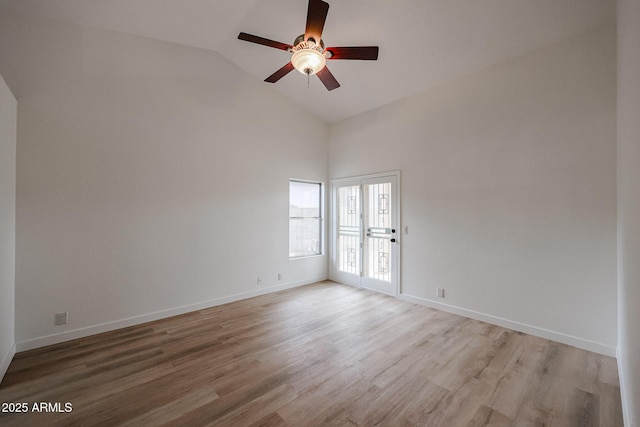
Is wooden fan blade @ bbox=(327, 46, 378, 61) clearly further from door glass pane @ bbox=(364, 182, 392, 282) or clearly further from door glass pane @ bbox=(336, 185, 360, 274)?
door glass pane @ bbox=(336, 185, 360, 274)

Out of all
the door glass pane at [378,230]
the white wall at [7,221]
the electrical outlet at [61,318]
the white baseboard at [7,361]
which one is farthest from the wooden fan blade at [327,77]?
the white baseboard at [7,361]

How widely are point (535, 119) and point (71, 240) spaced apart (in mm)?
5473

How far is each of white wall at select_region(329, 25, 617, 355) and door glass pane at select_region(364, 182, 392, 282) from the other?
0.37 m

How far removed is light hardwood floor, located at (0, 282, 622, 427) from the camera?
1872 mm

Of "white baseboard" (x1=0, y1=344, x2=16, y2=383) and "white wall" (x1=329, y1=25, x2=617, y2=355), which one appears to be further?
"white wall" (x1=329, y1=25, x2=617, y2=355)

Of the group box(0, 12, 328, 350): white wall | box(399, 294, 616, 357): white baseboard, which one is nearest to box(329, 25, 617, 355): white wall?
box(399, 294, 616, 357): white baseboard

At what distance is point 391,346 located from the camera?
9.26 feet

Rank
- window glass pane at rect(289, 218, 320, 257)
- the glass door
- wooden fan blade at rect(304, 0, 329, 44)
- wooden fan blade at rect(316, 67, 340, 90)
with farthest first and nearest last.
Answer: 1. window glass pane at rect(289, 218, 320, 257)
2. the glass door
3. wooden fan blade at rect(316, 67, 340, 90)
4. wooden fan blade at rect(304, 0, 329, 44)

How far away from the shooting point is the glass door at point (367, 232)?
4457 mm

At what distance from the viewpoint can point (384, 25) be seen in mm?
3041

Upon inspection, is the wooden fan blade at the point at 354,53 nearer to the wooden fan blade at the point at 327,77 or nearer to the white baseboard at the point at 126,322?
the wooden fan blade at the point at 327,77

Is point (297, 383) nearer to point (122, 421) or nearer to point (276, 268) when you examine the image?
point (122, 421)

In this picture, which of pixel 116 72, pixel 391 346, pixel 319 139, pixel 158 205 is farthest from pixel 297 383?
pixel 319 139

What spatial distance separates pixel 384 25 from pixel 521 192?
2543mm
